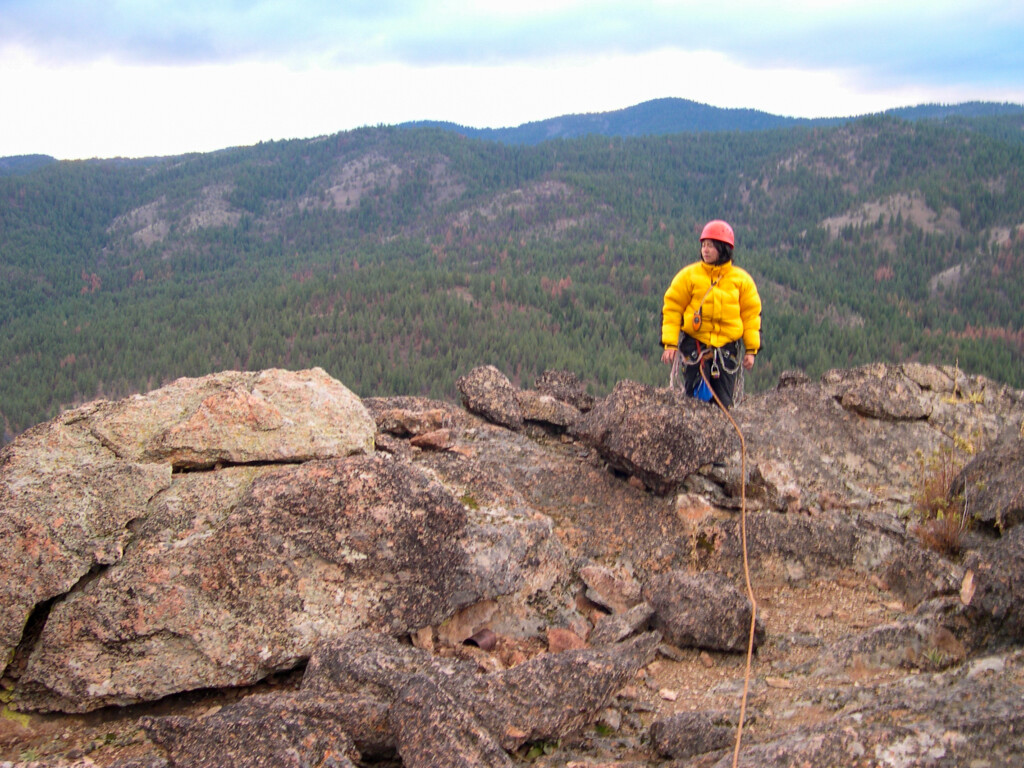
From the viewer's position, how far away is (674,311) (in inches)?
349

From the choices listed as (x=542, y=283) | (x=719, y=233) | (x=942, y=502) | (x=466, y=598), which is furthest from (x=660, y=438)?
(x=542, y=283)

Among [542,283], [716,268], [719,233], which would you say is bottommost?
[542,283]

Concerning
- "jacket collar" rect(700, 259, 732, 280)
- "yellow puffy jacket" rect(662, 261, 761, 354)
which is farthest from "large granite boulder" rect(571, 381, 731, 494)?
"jacket collar" rect(700, 259, 732, 280)

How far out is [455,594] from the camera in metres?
6.02

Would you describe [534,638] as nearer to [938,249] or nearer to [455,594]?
[455,594]

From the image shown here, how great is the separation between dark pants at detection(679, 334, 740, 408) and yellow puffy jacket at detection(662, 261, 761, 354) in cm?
16

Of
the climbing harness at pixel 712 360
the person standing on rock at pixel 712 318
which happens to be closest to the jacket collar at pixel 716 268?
the person standing on rock at pixel 712 318

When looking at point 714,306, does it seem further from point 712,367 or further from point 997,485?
point 997,485

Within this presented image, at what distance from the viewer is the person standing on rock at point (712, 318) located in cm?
853

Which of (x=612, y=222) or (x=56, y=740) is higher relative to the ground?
(x=612, y=222)

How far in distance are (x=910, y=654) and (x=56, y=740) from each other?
5.76 metres

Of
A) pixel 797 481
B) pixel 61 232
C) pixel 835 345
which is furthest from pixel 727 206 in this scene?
pixel 797 481

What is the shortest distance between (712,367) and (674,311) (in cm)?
83

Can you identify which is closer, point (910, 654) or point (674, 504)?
point (910, 654)
